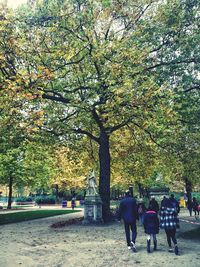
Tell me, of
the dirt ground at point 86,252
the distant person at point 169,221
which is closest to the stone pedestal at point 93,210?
the dirt ground at point 86,252

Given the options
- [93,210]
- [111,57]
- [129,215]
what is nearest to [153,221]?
[129,215]

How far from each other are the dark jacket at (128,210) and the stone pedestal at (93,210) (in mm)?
8671

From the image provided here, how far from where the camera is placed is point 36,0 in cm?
1691

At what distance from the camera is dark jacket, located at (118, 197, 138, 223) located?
10.3m

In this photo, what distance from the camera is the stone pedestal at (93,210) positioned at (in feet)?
62.2

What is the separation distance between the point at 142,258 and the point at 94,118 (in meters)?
11.8

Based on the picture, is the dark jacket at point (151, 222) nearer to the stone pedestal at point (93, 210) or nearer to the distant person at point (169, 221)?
the distant person at point (169, 221)

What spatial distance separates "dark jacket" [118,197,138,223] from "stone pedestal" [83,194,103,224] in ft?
28.4

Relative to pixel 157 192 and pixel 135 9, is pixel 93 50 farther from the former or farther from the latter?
pixel 157 192

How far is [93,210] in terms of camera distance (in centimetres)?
1909

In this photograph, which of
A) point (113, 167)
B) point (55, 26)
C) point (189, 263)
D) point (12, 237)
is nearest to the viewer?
point (189, 263)

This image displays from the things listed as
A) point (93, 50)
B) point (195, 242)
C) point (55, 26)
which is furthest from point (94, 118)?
point (195, 242)

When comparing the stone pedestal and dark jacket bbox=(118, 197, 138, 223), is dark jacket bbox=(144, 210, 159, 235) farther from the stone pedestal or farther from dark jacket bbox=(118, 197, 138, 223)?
the stone pedestal

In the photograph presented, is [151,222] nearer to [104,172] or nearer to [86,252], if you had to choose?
[86,252]
